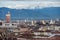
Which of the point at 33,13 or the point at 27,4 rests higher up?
the point at 27,4

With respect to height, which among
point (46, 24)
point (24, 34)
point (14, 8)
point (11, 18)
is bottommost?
point (24, 34)

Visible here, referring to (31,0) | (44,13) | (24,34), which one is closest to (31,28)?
(24,34)

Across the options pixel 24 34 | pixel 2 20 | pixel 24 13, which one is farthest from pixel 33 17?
pixel 2 20

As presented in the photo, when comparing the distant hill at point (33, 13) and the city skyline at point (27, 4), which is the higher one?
the city skyline at point (27, 4)

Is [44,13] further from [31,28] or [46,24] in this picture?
[31,28]

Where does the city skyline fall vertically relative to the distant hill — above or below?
above

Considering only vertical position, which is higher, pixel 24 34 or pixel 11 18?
pixel 11 18

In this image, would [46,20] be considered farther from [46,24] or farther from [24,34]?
[24,34]
